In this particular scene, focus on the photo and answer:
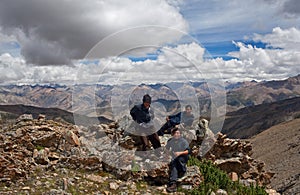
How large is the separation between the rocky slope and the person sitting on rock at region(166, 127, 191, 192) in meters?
0.54

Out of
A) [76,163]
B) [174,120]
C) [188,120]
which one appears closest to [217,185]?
[174,120]

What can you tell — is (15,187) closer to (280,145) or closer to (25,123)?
Answer: (25,123)

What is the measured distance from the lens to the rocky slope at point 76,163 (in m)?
15.2

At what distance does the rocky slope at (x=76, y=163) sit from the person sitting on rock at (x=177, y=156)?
54cm

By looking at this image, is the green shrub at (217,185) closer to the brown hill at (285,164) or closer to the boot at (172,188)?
Result: the boot at (172,188)

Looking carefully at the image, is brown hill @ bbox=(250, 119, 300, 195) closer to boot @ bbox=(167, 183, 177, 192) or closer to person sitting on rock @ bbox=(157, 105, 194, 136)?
person sitting on rock @ bbox=(157, 105, 194, 136)

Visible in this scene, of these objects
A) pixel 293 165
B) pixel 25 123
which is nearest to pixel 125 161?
pixel 25 123

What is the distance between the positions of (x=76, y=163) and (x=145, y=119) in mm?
4804

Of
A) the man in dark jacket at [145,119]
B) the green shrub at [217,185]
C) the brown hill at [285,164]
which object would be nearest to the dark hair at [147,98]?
the man in dark jacket at [145,119]

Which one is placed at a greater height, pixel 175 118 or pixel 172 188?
pixel 175 118

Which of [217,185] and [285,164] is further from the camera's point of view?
[285,164]

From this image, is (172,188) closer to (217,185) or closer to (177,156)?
(177,156)

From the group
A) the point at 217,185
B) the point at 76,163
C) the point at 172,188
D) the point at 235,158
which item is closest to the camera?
the point at 172,188

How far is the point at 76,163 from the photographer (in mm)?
18031
